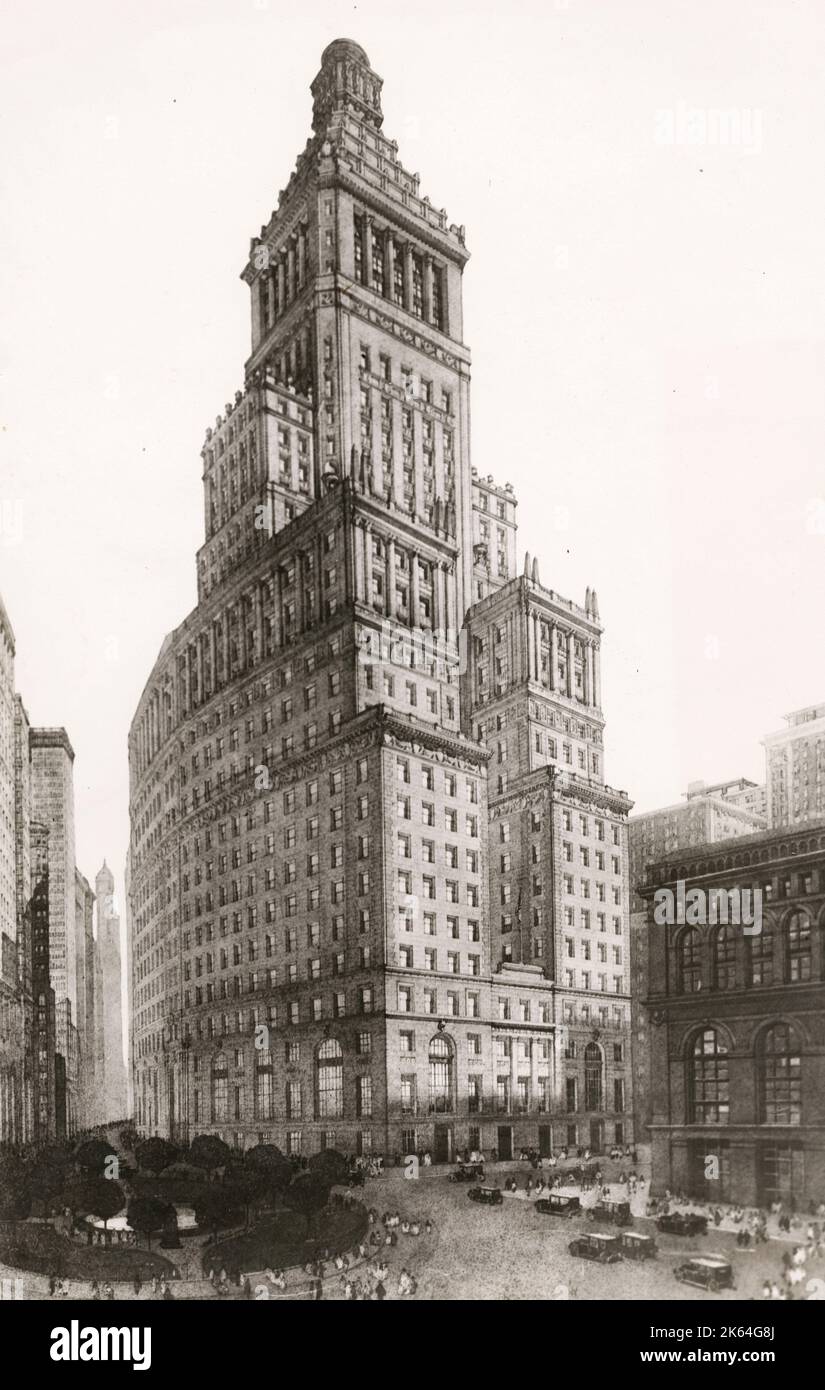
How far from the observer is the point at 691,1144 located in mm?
29406

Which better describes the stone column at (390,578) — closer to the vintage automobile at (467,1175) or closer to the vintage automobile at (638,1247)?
the vintage automobile at (467,1175)

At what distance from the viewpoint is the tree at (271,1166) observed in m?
30.1

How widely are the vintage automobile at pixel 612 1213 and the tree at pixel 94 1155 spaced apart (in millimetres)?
11614

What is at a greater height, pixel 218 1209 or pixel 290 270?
pixel 290 270

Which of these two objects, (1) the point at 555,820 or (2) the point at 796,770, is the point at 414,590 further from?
(2) the point at 796,770

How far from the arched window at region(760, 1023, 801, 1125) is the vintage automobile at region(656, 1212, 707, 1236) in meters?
2.55

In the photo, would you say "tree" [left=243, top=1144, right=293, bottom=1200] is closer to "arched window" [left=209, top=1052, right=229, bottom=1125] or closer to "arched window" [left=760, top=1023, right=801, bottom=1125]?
"arched window" [left=209, top=1052, right=229, bottom=1125]

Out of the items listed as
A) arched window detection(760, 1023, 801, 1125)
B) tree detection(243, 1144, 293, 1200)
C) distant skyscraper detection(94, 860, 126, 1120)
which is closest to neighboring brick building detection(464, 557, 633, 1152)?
arched window detection(760, 1023, 801, 1125)

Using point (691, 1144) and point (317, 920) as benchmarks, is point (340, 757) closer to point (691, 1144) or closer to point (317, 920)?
point (317, 920)

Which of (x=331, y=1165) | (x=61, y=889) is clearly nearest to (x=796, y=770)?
(x=331, y=1165)

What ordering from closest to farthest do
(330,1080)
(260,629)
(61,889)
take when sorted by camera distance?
(330,1080) < (260,629) < (61,889)

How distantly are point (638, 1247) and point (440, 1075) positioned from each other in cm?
591

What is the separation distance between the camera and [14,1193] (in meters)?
31.6
